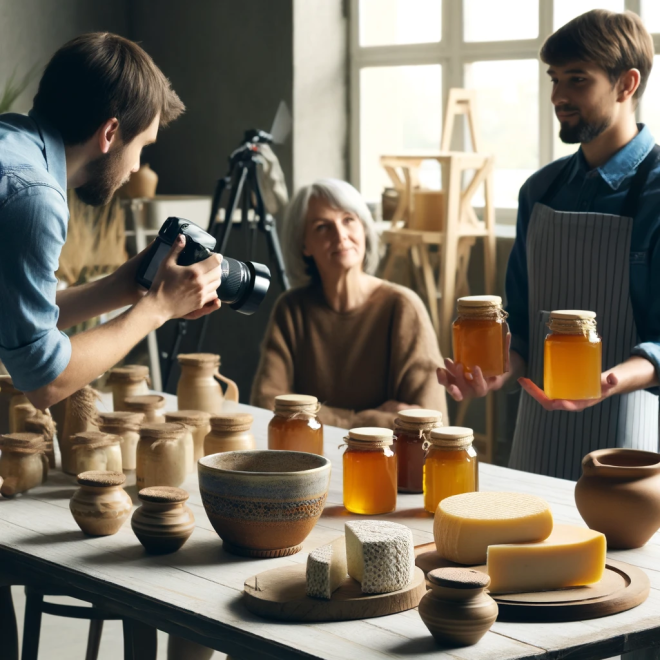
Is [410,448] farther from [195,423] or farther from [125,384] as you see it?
[125,384]

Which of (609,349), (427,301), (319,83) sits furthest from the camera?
(319,83)

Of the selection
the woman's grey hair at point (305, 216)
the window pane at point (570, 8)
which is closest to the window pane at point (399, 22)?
the window pane at point (570, 8)

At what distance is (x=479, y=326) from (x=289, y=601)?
738mm

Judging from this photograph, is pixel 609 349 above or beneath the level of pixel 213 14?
beneath

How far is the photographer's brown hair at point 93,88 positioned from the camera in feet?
5.50

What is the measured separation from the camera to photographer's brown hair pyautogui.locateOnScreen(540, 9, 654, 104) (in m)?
2.15

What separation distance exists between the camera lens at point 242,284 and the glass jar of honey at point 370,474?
36cm

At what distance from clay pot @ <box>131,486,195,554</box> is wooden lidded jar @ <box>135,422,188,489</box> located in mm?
264

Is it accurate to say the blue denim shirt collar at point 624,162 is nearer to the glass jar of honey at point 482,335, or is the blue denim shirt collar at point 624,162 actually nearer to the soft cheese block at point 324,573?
the glass jar of honey at point 482,335

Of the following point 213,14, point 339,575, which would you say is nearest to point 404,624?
point 339,575

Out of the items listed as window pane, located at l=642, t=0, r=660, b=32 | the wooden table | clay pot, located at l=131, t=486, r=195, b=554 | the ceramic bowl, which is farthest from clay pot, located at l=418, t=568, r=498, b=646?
window pane, located at l=642, t=0, r=660, b=32

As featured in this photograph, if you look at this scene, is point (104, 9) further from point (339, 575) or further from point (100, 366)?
point (339, 575)

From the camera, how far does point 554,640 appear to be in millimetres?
1186

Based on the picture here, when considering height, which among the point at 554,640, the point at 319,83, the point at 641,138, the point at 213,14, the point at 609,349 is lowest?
the point at 554,640
